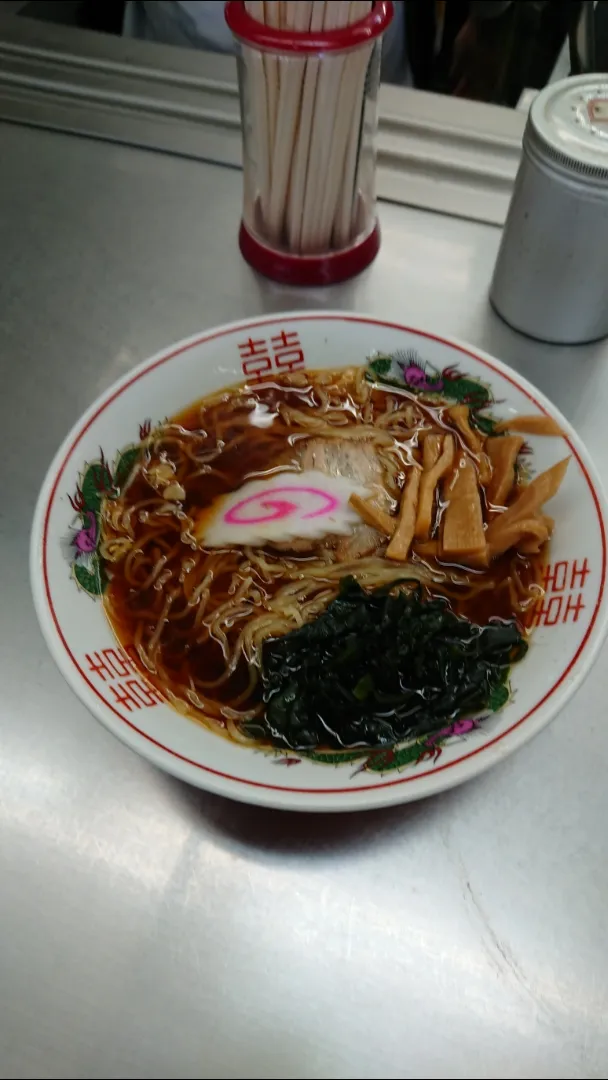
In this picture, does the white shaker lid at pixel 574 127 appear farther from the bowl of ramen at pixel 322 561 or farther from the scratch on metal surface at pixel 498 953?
the scratch on metal surface at pixel 498 953

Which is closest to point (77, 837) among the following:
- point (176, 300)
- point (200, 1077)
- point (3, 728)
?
point (3, 728)

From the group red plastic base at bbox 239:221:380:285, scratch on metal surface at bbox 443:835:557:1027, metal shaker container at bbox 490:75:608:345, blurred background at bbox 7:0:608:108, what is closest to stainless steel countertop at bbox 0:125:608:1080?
scratch on metal surface at bbox 443:835:557:1027

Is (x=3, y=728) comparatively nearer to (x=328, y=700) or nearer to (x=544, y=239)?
(x=328, y=700)

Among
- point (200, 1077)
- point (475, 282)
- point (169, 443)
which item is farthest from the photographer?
point (475, 282)

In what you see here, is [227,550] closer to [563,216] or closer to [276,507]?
[276,507]

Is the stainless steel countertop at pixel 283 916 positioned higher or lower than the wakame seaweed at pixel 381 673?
lower

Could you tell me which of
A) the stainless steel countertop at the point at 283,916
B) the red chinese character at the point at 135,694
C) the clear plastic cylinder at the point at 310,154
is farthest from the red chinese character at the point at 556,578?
the clear plastic cylinder at the point at 310,154

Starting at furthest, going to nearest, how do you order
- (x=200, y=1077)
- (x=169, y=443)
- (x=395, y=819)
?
1. (x=169, y=443)
2. (x=395, y=819)
3. (x=200, y=1077)
